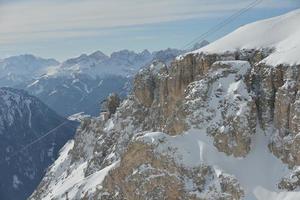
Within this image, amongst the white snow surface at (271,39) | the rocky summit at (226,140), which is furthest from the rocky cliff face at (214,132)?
the white snow surface at (271,39)

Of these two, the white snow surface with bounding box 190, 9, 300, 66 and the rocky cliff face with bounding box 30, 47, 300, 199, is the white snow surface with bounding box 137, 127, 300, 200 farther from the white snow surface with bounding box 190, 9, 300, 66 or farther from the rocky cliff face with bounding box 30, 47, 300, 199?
the white snow surface with bounding box 190, 9, 300, 66

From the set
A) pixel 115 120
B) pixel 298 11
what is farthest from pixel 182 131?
pixel 115 120

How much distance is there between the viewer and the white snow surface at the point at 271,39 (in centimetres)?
7842

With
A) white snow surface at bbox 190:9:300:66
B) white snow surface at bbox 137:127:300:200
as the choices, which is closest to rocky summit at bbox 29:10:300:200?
white snow surface at bbox 137:127:300:200

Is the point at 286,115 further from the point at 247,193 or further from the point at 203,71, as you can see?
the point at 203,71

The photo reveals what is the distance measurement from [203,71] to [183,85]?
24.0 feet

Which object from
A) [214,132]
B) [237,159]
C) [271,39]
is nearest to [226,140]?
[214,132]

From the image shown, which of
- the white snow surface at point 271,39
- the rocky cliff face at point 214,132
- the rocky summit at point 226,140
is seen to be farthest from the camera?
the white snow surface at point 271,39

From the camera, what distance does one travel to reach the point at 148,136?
76438 millimetres

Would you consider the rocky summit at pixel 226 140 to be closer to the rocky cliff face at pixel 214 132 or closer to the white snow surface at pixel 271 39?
the rocky cliff face at pixel 214 132

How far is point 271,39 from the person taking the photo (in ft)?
286

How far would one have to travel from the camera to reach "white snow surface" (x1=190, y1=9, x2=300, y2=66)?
78419 mm

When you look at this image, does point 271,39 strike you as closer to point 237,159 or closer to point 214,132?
point 214,132

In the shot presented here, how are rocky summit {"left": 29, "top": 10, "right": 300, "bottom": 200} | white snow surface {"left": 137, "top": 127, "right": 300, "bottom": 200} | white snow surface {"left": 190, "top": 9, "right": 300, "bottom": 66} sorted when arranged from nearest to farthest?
white snow surface {"left": 137, "top": 127, "right": 300, "bottom": 200}
rocky summit {"left": 29, "top": 10, "right": 300, "bottom": 200}
white snow surface {"left": 190, "top": 9, "right": 300, "bottom": 66}
